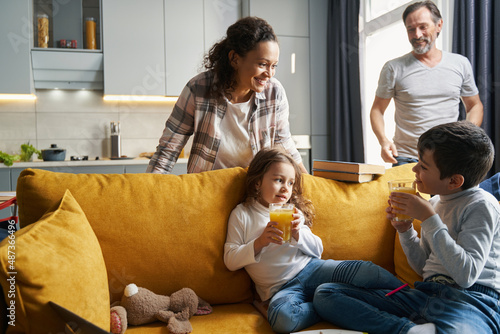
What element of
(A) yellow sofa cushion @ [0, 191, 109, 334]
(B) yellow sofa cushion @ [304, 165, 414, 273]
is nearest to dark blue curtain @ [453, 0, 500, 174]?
(B) yellow sofa cushion @ [304, 165, 414, 273]

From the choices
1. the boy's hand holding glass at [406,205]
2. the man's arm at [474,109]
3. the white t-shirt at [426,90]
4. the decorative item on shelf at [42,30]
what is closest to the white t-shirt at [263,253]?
the boy's hand holding glass at [406,205]

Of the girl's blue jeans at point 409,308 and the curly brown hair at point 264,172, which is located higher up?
the curly brown hair at point 264,172

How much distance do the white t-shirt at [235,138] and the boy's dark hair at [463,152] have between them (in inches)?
34.9

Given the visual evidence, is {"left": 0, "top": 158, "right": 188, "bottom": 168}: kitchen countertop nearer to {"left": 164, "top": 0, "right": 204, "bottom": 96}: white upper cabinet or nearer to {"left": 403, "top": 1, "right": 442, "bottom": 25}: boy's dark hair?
{"left": 164, "top": 0, "right": 204, "bottom": 96}: white upper cabinet

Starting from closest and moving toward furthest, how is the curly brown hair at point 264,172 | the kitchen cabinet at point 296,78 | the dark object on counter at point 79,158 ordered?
the curly brown hair at point 264,172, the dark object on counter at point 79,158, the kitchen cabinet at point 296,78

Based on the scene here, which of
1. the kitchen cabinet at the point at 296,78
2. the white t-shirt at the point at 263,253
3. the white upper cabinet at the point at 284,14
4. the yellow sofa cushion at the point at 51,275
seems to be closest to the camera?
the yellow sofa cushion at the point at 51,275

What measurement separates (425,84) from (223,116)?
1.20m

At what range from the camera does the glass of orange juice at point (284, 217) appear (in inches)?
63.5

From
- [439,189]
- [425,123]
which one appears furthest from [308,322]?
[425,123]

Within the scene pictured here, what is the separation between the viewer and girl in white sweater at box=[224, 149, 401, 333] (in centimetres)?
165

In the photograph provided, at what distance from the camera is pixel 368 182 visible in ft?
6.93

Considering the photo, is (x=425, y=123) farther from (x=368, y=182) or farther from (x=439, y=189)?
(x=439, y=189)

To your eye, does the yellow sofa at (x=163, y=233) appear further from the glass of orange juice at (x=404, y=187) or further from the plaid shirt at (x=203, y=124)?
the glass of orange juice at (x=404, y=187)

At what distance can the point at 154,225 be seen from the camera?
1727 millimetres
